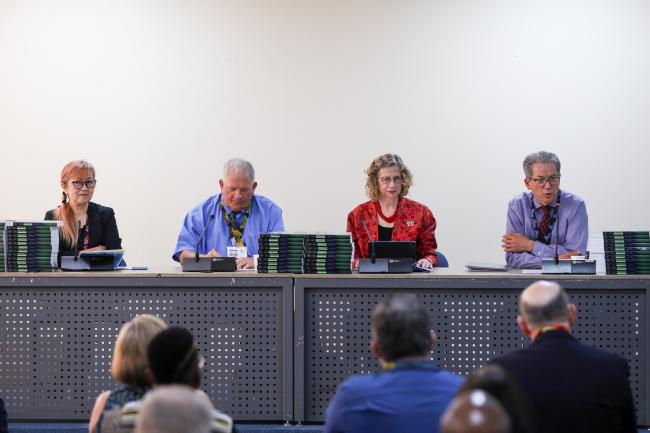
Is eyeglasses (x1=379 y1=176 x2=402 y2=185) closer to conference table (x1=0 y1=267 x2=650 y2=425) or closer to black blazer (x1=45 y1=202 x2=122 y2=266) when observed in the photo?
conference table (x1=0 y1=267 x2=650 y2=425)

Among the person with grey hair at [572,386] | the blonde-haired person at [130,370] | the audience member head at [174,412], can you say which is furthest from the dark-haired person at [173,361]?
the audience member head at [174,412]

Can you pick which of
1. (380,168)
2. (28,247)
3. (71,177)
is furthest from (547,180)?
(28,247)

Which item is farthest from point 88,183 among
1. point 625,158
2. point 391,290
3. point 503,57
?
point 625,158

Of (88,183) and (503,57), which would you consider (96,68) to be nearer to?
(88,183)

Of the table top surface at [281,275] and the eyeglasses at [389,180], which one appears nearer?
the table top surface at [281,275]

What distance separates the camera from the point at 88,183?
17.1 ft

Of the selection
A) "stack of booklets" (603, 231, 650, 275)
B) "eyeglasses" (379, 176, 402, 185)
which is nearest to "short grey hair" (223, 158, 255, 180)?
"eyeglasses" (379, 176, 402, 185)

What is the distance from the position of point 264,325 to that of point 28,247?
1.27 m

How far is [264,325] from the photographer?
15.0 feet

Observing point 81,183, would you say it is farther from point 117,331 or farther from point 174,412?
point 174,412

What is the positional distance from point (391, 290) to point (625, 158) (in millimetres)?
3232

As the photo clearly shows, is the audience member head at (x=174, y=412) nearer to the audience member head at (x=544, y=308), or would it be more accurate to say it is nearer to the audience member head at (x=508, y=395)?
the audience member head at (x=508, y=395)

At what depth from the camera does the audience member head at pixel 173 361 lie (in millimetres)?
2369

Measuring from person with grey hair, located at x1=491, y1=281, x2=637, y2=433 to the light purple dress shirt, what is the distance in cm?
238
